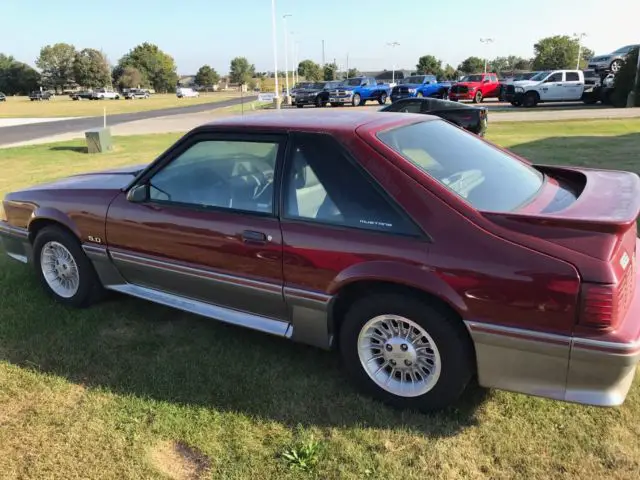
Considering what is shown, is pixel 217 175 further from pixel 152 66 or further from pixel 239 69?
pixel 239 69

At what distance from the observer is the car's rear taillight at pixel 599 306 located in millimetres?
2250

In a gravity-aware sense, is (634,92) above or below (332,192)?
above

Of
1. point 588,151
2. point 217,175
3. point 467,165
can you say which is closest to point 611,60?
point 588,151

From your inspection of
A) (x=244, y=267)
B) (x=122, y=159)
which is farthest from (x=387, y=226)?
(x=122, y=159)

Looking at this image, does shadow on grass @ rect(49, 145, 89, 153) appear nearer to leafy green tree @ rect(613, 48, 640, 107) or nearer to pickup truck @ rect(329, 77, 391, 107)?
pickup truck @ rect(329, 77, 391, 107)

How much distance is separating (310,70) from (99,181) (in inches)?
4366

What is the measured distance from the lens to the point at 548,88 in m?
28.1

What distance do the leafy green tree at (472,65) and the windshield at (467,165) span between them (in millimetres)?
107582

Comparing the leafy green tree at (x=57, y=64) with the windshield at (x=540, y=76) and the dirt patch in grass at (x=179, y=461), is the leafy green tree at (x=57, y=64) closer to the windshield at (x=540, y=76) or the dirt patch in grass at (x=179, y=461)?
the windshield at (x=540, y=76)

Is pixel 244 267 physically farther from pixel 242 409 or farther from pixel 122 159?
pixel 122 159

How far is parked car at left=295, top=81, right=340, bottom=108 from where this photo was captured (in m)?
33.3

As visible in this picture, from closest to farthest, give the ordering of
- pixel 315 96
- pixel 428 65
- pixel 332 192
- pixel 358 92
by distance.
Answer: pixel 332 192 → pixel 358 92 → pixel 315 96 → pixel 428 65

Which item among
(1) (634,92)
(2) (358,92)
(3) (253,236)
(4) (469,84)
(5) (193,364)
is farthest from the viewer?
(2) (358,92)

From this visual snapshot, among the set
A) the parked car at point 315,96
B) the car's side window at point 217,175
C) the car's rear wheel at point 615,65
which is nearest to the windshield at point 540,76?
the car's rear wheel at point 615,65
